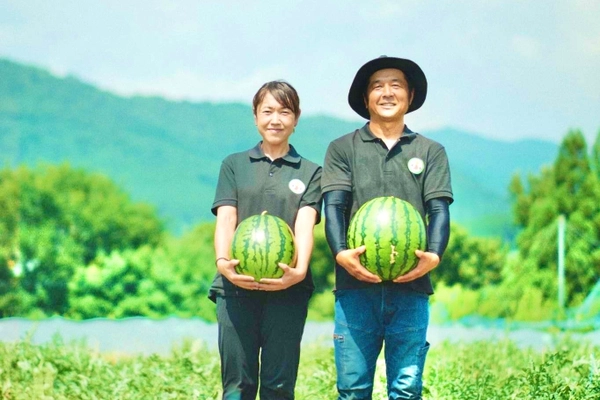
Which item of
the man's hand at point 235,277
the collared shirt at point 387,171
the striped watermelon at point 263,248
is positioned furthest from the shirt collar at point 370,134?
the man's hand at point 235,277

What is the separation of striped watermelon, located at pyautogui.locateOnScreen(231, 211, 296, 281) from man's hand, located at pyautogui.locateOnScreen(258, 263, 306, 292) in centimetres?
2

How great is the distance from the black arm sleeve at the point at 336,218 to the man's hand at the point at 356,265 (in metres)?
0.09

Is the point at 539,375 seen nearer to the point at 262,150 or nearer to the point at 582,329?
the point at 262,150

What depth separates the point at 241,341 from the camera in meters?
4.63

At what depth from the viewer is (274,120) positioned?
4.74 m

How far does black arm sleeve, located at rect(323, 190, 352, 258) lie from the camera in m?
4.43

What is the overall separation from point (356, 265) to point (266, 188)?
757 mm

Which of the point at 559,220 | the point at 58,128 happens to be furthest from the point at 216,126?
the point at 559,220

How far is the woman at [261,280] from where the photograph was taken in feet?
15.1

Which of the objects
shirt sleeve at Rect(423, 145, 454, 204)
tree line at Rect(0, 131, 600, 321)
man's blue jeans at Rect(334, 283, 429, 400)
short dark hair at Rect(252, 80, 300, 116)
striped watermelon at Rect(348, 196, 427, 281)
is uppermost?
short dark hair at Rect(252, 80, 300, 116)

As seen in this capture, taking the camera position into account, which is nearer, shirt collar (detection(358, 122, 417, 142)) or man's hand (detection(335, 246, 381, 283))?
man's hand (detection(335, 246, 381, 283))

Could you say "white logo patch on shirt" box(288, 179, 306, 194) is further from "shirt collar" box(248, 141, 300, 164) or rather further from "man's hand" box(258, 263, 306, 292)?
"man's hand" box(258, 263, 306, 292)

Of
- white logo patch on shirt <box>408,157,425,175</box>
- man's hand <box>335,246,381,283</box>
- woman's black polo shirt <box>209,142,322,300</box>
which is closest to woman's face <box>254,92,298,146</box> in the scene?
woman's black polo shirt <box>209,142,322,300</box>

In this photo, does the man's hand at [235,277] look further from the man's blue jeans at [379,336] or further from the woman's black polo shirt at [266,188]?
the man's blue jeans at [379,336]
